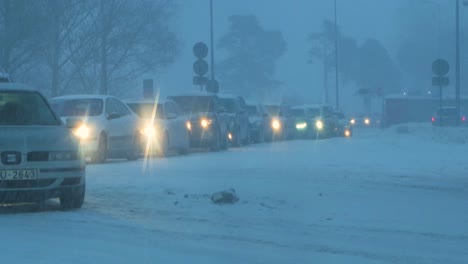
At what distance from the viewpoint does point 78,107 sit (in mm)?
21781

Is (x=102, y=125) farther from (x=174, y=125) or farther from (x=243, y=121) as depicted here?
(x=243, y=121)

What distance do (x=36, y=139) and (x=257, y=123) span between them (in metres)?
27.0

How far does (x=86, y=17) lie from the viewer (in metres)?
41.7

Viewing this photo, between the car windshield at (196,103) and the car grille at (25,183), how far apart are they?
18077 millimetres

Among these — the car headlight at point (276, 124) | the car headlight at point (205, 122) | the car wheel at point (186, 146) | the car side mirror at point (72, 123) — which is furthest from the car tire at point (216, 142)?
the car side mirror at point (72, 123)

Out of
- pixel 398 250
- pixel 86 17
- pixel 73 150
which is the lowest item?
pixel 398 250

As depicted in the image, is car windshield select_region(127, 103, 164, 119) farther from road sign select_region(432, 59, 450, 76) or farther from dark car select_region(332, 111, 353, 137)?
dark car select_region(332, 111, 353, 137)

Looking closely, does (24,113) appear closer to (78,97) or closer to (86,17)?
(78,97)

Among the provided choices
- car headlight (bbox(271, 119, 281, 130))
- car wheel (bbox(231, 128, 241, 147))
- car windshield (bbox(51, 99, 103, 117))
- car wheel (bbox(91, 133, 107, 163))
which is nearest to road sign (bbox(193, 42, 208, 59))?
car wheel (bbox(231, 128, 241, 147))

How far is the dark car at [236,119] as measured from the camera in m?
32.0

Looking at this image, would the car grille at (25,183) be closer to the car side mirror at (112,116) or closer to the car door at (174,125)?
the car side mirror at (112,116)

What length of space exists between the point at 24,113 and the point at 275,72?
90736mm

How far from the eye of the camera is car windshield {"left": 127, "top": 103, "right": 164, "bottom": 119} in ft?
83.4

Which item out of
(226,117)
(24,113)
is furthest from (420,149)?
(24,113)
